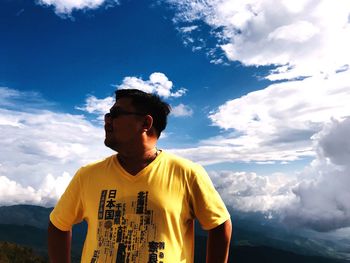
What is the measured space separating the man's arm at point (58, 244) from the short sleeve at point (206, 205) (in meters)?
1.62

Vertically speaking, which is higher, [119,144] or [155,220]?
[119,144]

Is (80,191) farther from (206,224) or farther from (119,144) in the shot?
(206,224)

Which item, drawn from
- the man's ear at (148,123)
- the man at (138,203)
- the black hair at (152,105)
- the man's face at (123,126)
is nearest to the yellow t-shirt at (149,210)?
the man at (138,203)

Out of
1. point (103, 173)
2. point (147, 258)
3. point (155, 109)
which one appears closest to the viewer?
point (147, 258)

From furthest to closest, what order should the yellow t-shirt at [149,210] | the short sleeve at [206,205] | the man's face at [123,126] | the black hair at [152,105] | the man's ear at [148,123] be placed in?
the black hair at [152,105]
the man's ear at [148,123]
the man's face at [123,126]
the short sleeve at [206,205]
the yellow t-shirt at [149,210]

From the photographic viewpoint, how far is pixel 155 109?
15.1 ft

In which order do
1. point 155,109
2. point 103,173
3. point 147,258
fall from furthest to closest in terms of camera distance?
point 155,109
point 103,173
point 147,258

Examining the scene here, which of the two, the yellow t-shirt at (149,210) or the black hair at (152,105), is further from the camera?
the black hair at (152,105)

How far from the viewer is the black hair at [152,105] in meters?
4.56

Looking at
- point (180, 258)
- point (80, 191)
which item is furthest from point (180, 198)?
point (80, 191)

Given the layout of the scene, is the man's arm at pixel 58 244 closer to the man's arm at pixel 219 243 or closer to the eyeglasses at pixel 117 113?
the eyeglasses at pixel 117 113

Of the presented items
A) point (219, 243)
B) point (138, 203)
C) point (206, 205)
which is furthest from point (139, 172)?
point (219, 243)

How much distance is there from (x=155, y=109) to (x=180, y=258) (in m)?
1.71

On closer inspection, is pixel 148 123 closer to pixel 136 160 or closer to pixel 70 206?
pixel 136 160
